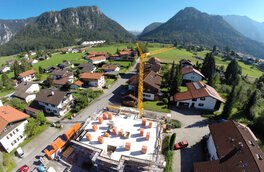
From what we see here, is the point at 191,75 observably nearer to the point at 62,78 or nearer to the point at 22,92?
the point at 62,78

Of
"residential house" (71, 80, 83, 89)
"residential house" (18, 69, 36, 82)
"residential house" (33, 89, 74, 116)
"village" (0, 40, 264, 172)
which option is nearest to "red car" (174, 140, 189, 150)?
"village" (0, 40, 264, 172)

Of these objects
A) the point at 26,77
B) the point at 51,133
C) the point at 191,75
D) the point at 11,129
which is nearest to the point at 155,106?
the point at 191,75

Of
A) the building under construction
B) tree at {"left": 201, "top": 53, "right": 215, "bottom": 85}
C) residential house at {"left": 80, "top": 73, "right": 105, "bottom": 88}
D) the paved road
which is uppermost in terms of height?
tree at {"left": 201, "top": 53, "right": 215, "bottom": 85}

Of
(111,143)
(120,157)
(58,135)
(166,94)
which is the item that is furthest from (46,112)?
(166,94)

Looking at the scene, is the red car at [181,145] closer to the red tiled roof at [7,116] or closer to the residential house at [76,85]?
the red tiled roof at [7,116]

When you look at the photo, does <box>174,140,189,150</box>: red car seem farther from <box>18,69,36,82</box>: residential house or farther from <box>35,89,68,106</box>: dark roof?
<box>18,69,36,82</box>: residential house

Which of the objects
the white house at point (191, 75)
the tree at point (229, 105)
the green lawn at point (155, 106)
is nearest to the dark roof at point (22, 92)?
the green lawn at point (155, 106)
